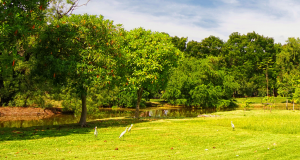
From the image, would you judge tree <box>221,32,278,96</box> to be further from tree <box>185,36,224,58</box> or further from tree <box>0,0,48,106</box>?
tree <box>0,0,48,106</box>

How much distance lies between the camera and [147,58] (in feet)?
89.8

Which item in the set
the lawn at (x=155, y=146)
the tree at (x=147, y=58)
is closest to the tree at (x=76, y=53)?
the lawn at (x=155, y=146)

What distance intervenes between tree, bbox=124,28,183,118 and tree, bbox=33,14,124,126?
17.0 feet

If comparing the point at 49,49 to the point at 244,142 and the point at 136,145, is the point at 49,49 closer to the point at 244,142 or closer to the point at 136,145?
the point at 136,145

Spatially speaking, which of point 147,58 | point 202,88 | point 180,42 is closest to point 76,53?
point 147,58

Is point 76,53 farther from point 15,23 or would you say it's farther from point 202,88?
point 202,88

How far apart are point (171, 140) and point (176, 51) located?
586 inches

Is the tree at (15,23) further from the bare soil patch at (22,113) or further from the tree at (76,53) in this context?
the bare soil patch at (22,113)

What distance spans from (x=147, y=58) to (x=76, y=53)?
30.7ft

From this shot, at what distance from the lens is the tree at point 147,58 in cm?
2603

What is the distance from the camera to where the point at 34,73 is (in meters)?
19.9

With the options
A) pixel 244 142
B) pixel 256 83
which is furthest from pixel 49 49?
pixel 256 83

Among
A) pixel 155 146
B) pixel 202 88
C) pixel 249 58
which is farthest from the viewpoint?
pixel 249 58

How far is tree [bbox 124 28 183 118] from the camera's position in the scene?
85.4 ft
